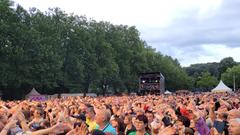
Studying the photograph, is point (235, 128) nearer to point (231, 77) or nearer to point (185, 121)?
point (185, 121)

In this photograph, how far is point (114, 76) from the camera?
79.3m

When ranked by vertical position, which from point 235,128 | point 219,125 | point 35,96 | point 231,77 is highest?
point 231,77

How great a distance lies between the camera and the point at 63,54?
68.2 meters

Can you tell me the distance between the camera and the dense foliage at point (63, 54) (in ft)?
186

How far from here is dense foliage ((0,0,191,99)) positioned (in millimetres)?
56625

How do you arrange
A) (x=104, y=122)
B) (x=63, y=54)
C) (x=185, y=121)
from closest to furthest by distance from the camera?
(x=104, y=122) → (x=185, y=121) → (x=63, y=54)

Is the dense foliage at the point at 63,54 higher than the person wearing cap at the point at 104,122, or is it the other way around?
the dense foliage at the point at 63,54

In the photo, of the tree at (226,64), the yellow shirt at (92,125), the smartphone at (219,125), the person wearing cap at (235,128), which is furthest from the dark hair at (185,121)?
the tree at (226,64)

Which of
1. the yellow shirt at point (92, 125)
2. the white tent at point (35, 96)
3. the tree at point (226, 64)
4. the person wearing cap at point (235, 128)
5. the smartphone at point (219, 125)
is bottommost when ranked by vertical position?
the smartphone at point (219, 125)

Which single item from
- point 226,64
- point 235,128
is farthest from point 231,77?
point 235,128

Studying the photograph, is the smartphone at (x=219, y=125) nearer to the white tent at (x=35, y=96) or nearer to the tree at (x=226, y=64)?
the white tent at (x=35, y=96)

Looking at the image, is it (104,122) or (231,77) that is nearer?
(104,122)

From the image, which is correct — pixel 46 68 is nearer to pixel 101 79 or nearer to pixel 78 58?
pixel 78 58

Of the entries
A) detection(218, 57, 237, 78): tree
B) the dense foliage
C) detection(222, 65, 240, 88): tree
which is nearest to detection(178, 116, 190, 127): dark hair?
the dense foliage
